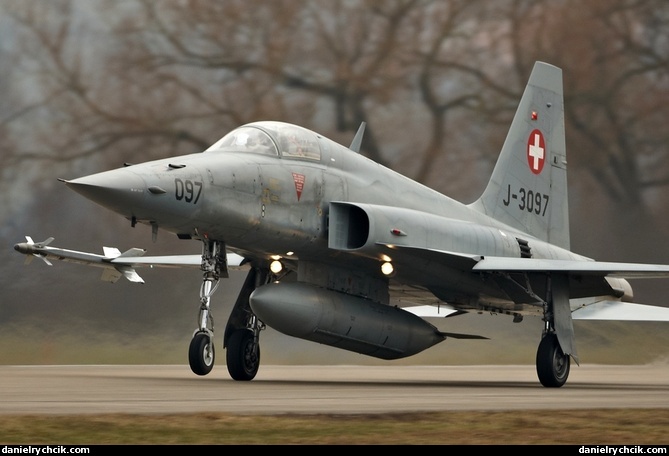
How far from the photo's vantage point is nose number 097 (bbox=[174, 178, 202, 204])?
11.9 metres

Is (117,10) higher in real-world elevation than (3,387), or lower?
higher

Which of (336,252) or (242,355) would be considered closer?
(336,252)

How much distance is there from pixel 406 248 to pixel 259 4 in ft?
35.5

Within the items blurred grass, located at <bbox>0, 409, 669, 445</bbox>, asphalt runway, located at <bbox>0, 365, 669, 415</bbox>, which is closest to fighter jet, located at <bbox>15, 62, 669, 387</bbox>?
asphalt runway, located at <bbox>0, 365, 669, 415</bbox>

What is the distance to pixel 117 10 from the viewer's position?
22.3 meters

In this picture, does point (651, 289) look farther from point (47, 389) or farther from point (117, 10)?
point (47, 389)

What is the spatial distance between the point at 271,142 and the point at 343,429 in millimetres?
6196

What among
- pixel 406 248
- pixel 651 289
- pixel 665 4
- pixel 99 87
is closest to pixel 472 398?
pixel 406 248

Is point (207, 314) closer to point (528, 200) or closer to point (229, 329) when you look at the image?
point (229, 329)

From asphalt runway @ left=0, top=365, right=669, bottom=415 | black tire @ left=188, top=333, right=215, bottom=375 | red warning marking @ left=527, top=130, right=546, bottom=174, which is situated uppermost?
red warning marking @ left=527, top=130, right=546, bottom=174

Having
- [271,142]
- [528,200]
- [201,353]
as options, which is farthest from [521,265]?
[201,353]

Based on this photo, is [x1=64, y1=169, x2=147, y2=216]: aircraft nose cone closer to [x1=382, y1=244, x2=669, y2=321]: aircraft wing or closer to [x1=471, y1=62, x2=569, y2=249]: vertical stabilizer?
[x1=382, y1=244, x2=669, y2=321]: aircraft wing

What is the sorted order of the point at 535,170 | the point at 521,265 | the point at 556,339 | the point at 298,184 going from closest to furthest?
the point at 298,184 → the point at 521,265 → the point at 556,339 → the point at 535,170

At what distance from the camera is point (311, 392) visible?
37.6 ft
